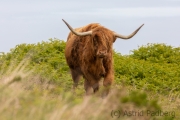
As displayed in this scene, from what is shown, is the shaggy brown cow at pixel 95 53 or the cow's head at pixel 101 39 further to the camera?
the shaggy brown cow at pixel 95 53

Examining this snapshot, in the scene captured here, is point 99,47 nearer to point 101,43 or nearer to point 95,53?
point 101,43

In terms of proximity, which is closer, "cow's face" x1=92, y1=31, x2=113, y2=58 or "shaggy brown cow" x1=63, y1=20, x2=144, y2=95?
"cow's face" x1=92, y1=31, x2=113, y2=58

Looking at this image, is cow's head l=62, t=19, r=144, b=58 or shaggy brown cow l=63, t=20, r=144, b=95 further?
shaggy brown cow l=63, t=20, r=144, b=95

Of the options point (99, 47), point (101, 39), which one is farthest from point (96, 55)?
point (101, 39)

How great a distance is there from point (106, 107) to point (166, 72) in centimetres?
1485

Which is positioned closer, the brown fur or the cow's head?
the cow's head

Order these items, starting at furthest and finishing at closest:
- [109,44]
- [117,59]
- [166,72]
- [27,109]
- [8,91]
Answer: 1. [117,59]
2. [166,72]
3. [109,44]
4. [8,91]
5. [27,109]

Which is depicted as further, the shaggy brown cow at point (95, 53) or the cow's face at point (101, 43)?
the shaggy brown cow at point (95, 53)

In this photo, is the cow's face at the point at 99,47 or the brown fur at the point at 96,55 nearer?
the cow's face at the point at 99,47

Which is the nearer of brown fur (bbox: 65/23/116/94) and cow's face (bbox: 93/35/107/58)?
cow's face (bbox: 93/35/107/58)

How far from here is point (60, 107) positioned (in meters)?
7.62

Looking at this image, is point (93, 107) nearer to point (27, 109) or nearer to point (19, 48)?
point (27, 109)

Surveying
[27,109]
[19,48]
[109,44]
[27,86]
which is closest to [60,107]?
[27,109]

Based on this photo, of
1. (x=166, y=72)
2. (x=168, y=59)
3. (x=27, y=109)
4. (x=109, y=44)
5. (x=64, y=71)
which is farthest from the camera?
(x=168, y=59)
